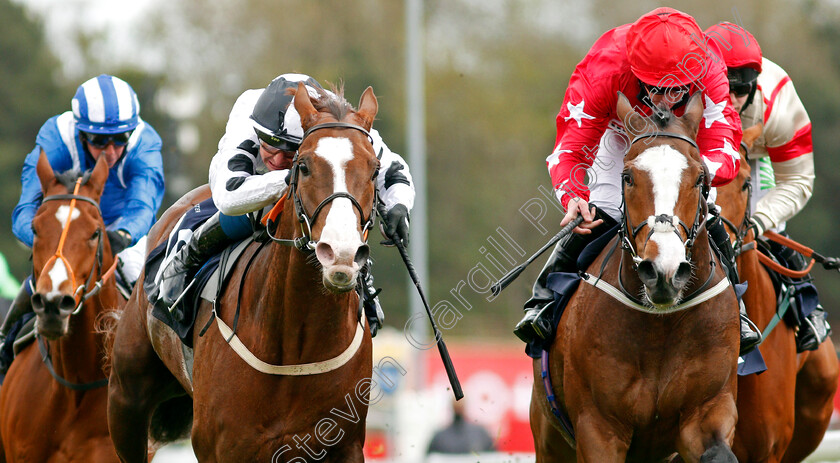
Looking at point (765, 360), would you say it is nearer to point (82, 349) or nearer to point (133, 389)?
point (133, 389)

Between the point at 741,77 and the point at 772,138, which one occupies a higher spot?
the point at 741,77

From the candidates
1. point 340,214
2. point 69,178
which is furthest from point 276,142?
point 69,178

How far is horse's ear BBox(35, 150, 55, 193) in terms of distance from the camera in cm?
673

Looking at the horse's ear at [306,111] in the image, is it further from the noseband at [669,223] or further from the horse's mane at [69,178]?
the horse's mane at [69,178]

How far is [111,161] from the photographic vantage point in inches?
282

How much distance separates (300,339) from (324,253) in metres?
0.78

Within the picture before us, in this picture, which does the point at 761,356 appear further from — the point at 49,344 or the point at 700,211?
the point at 49,344

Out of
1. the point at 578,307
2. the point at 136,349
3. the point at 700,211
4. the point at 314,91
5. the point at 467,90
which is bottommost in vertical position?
the point at 467,90

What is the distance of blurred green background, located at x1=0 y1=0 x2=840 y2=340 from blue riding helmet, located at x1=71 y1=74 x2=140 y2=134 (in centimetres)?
2114

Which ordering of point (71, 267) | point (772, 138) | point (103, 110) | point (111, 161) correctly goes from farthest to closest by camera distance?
point (111, 161) < point (103, 110) < point (772, 138) < point (71, 267)

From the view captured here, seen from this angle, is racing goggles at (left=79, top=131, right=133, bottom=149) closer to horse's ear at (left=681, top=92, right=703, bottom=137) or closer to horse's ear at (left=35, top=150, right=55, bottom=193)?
horse's ear at (left=35, top=150, right=55, bottom=193)

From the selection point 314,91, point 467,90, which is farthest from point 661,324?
point 467,90

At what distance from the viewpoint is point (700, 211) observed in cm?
474

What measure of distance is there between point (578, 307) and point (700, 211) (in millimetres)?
848
